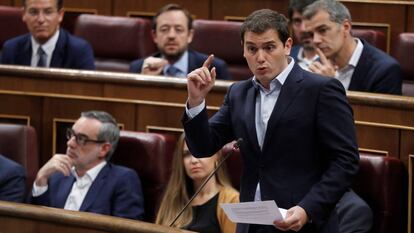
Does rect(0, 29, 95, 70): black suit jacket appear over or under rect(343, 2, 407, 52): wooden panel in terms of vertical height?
under

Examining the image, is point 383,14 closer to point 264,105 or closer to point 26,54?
point 26,54

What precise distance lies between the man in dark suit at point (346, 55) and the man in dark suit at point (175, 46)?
0.26 m

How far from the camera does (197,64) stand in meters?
1.81

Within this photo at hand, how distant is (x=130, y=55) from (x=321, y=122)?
41.5 inches

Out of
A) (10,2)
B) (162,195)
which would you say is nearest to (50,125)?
(162,195)

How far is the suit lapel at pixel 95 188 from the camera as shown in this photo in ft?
4.78

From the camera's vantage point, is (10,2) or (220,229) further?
(10,2)

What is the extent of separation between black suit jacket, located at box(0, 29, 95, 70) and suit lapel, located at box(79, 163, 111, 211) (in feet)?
1.34

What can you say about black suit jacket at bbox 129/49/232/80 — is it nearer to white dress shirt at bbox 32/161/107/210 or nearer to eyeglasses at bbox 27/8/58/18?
eyeglasses at bbox 27/8/58/18

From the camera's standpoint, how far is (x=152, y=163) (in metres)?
1.49

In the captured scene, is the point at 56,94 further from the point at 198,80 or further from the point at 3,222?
the point at 198,80

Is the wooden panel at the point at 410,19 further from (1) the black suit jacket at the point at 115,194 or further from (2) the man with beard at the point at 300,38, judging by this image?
(1) the black suit jacket at the point at 115,194

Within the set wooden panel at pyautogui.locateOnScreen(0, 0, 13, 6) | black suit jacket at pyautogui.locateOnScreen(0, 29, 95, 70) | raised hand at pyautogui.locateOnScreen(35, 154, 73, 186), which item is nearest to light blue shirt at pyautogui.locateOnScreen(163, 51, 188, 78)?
black suit jacket at pyautogui.locateOnScreen(0, 29, 95, 70)

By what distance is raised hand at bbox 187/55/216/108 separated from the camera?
1.00 metres
